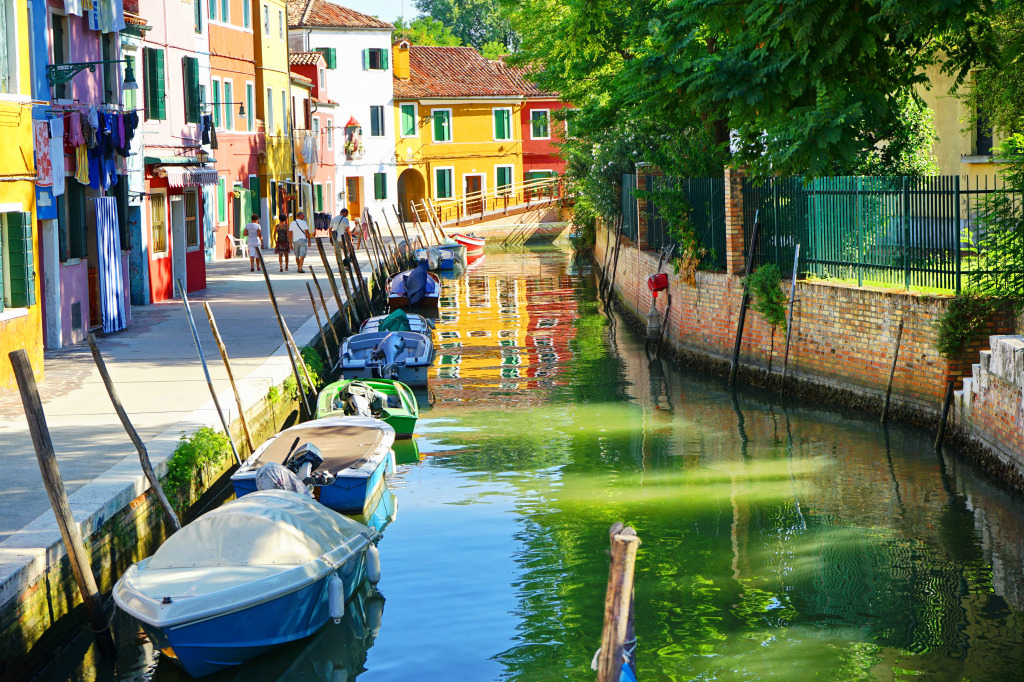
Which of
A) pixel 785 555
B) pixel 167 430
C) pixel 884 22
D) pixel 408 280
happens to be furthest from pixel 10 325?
pixel 408 280

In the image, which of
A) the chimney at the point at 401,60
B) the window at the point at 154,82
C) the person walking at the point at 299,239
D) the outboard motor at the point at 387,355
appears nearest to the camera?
the outboard motor at the point at 387,355

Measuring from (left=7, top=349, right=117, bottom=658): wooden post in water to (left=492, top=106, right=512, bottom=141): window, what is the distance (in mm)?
49887

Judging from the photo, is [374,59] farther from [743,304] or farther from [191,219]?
[743,304]

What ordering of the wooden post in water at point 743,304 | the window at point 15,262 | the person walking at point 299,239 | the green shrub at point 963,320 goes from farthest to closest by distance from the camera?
the person walking at point 299,239, the wooden post in water at point 743,304, the window at point 15,262, the green shrub at point 963,320

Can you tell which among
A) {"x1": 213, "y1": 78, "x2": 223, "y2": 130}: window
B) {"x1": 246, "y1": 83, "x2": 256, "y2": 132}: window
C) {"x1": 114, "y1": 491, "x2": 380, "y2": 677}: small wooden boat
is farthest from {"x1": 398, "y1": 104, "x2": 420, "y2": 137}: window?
{"x1": 114, "y1": 491, "x2": 380, "y2": 677}: small wooden boat

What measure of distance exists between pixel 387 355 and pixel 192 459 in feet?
23.8

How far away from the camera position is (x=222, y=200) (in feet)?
113

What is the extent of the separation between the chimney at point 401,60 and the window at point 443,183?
180 inches

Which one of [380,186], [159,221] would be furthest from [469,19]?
[159,221]

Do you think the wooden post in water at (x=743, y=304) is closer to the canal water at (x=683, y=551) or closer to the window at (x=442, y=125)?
the canal water at (x=683, y=551)

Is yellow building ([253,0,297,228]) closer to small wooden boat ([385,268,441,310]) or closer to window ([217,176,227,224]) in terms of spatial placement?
window ([217,176,227,224])

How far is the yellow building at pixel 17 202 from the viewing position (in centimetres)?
1395

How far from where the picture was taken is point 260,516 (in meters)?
8.41

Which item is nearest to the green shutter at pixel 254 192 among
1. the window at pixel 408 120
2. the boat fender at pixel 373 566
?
the window at pixel 408 120
